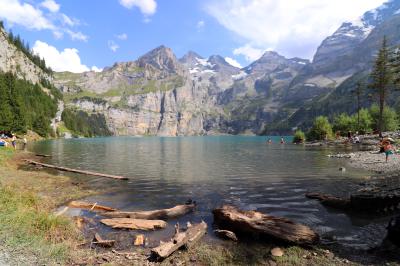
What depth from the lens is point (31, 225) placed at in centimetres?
1409

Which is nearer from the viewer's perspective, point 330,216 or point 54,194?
point 330,216

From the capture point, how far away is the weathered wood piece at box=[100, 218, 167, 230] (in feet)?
58.3

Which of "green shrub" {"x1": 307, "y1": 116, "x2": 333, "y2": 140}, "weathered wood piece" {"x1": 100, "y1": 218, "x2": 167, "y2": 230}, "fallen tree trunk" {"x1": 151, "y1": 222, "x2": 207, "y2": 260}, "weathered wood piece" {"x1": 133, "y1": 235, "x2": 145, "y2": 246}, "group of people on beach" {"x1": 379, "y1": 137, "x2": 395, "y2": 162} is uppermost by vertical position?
"green shrub" {"x1": 307, "y1": 116, "x2": 333, "y2": 140}

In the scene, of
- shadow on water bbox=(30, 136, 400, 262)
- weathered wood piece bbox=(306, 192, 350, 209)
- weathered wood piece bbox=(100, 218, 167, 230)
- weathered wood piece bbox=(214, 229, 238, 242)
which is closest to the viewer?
weathered wood piece bbox=(214, 229, 238, 242)

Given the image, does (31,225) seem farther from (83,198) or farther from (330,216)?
(330,216)

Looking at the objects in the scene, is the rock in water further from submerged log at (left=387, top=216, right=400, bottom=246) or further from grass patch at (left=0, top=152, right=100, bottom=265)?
grass patch at (left=0, top=152, right=100, bottom=265)

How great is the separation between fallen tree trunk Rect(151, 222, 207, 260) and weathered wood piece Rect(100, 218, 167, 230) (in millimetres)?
2583

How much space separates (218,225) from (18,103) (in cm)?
14385

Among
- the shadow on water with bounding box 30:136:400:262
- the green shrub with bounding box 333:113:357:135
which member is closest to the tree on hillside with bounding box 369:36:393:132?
the green shrub with bounding box 333:113:357:135

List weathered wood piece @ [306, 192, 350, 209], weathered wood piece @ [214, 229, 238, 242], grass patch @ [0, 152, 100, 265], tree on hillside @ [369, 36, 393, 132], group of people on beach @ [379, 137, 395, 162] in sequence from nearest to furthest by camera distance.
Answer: grass patch @ [0, 152, 100, 265], weathered wood piece @ [214, 229, 238, 242], weathered wood piece @ [306, 192, 350, 209], group of people on beach @ [379, 137, 395, 162], tree on hillside @ [369, 36, 393, 132]

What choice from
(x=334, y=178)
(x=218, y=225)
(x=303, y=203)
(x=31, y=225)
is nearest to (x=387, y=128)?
(x=334, y=178)

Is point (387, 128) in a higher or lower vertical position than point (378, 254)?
higher

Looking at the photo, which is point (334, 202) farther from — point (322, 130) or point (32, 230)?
point (322, 130)

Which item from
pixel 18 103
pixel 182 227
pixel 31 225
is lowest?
pixel 182 227
